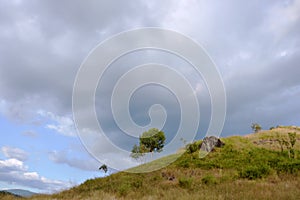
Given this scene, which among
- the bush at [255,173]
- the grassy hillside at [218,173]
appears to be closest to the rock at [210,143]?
the grassy hillside at [218,173]

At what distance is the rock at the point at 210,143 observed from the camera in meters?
33.7

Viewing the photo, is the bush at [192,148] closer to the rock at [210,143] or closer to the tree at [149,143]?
the rock at [210,143]

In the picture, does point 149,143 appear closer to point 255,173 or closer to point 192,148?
point 192,148

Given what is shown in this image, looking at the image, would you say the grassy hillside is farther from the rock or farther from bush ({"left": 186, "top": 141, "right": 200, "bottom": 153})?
the rock

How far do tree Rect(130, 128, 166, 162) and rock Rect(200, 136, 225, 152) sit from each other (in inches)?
737

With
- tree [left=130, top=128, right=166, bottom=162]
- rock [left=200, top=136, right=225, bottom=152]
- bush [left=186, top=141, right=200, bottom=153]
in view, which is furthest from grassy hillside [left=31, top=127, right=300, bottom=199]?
tree [left=130, top=128, right=166, bottom=162]

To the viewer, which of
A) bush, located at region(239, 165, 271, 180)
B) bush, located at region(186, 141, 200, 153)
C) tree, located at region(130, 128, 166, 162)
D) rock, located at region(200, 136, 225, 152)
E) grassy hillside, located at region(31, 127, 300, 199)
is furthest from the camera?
tree, located at region(130, 128, 166, 162)

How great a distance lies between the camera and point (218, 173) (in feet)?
72.9

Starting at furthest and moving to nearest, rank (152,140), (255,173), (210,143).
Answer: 1. (152,140)
2. (210,143)
3. (255,173)

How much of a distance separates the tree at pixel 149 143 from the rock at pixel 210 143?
18.7 m

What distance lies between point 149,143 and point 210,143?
2191 cm

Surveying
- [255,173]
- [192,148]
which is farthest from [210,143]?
[255,173]

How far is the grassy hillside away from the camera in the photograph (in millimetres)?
15008

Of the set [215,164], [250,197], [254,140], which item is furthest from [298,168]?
[254,140]
